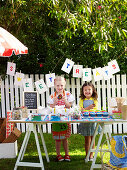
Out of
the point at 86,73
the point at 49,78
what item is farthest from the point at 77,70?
the point at 49,78

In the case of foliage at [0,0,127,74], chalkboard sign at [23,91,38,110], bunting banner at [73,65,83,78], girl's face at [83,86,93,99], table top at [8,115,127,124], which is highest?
foliage at [0,0,127,74]

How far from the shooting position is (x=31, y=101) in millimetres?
4605

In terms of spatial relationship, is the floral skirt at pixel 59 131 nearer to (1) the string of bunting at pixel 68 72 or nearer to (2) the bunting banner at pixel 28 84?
(1) the string of bunting at pixel 68 72

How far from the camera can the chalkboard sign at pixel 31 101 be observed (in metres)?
4.59

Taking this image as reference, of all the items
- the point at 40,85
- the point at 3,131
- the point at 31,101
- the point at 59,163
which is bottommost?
the point at 59,163

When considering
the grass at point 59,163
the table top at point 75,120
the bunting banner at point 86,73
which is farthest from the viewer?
the bunting banner at point 86,73

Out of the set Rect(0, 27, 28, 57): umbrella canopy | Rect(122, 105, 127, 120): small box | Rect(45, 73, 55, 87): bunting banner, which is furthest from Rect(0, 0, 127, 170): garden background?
Rect(122, 105, 127, 120): small box

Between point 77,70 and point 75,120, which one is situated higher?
point 77,70

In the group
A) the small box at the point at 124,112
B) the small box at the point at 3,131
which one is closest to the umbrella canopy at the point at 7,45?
the small box at the point at 3,131

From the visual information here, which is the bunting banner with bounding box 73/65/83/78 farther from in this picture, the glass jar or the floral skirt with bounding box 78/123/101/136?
the glass jar

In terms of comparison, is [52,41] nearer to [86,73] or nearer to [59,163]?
[86,73]

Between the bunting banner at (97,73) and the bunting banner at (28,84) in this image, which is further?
the bunting banner at (28,84)

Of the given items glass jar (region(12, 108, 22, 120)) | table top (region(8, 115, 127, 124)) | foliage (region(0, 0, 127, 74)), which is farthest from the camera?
foliage (region(0, 0, 127, 74))

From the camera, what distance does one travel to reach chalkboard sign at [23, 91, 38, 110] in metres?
4.59
